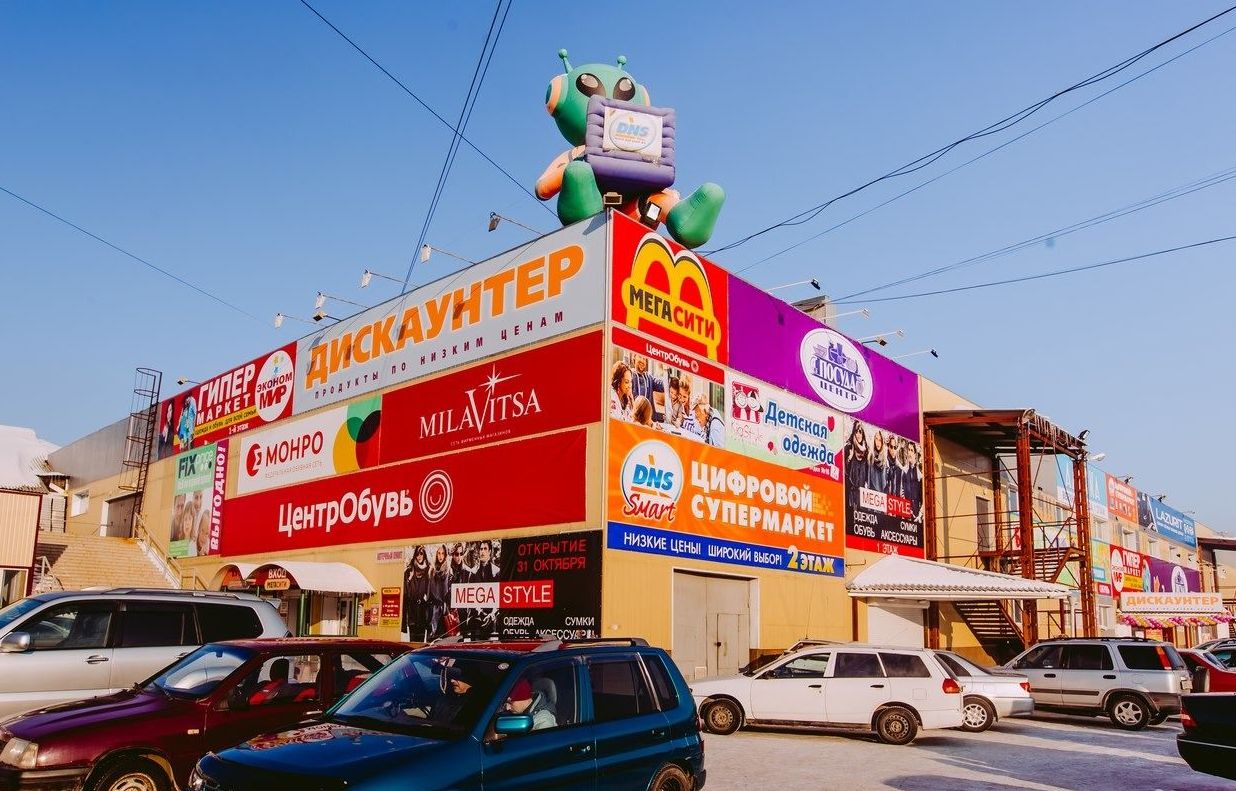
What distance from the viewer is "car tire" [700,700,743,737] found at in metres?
16.1

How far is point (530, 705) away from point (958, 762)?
8.80 metres

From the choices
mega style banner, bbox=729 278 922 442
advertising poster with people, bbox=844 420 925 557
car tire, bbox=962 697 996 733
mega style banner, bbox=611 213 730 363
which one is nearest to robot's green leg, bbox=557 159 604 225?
mega style banner, bbox=611 213 730 363

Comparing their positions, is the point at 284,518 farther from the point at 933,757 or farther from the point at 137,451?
the point at 933,757

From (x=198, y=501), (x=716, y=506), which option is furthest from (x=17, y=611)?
(x=198, y=501)

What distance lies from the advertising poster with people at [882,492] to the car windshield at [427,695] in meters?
21.1

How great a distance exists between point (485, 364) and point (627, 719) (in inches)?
638

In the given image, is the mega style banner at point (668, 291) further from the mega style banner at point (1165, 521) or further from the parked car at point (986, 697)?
the mega style banner at point (1165, 521)

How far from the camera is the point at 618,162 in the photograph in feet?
80.2

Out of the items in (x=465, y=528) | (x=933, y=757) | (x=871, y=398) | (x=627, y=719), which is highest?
(x=871, y=398)

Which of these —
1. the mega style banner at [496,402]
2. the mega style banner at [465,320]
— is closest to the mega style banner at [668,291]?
the mega style banner at [465,320]

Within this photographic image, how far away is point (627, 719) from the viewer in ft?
26.1

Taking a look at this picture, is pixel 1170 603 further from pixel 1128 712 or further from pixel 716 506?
pixel 716 506

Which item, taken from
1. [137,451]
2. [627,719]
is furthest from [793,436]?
[137,451]

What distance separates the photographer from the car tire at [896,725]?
15.3 m
